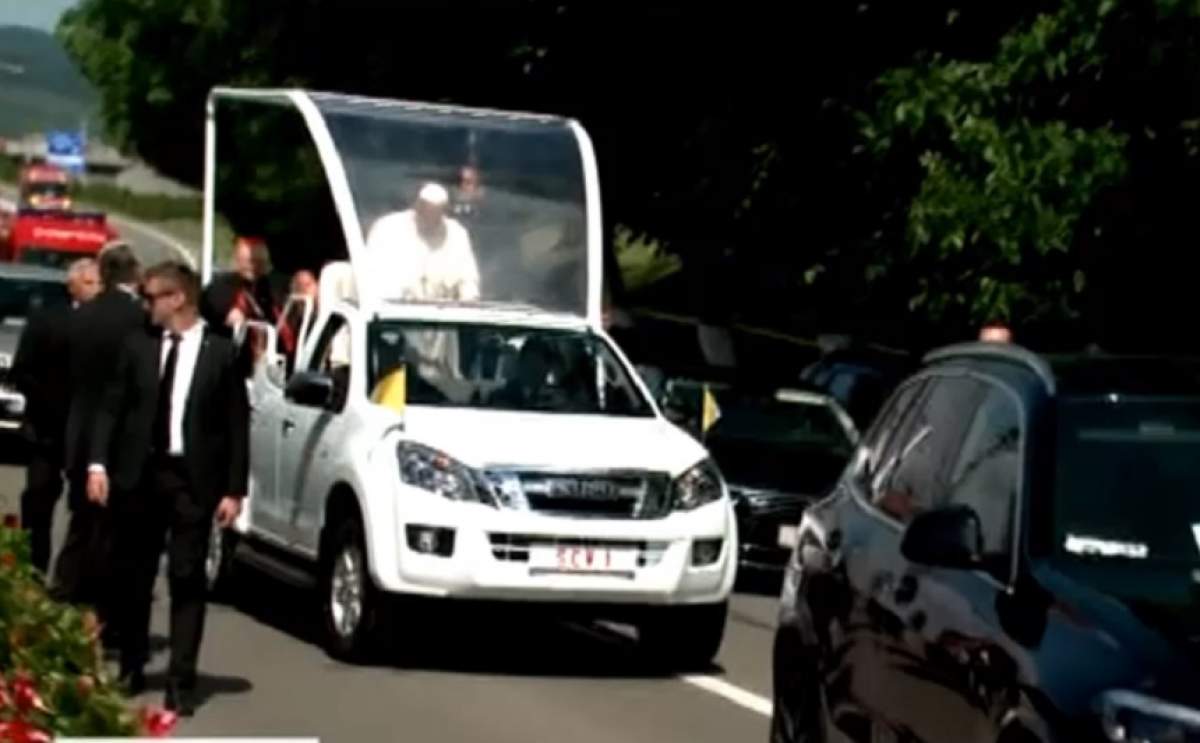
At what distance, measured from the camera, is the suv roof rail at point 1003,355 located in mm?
9320

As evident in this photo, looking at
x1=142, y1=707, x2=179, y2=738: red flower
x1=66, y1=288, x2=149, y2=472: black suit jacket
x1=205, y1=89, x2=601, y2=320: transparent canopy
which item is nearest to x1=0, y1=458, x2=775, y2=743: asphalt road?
x1=66, y1=288, x2=149, y2=472: black suit jacket

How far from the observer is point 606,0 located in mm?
37250

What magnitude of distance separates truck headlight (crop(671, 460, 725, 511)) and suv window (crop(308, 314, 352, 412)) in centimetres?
189

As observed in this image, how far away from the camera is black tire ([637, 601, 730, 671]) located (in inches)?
672

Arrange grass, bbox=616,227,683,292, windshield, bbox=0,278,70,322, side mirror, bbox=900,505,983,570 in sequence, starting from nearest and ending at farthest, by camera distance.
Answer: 1. side mirror, bbox=900,505,983,570
2. windshield, bbox=0,278,70,322
3. grass, bbox=616,227,683,292

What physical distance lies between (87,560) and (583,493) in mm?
2337

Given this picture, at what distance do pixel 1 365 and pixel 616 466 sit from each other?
17.9 meters

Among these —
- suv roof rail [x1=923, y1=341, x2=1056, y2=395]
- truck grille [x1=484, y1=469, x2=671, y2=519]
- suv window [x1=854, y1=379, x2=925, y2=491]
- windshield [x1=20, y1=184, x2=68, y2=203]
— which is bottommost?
windshield [x1=20, y1=184, x2=68, y2=203]

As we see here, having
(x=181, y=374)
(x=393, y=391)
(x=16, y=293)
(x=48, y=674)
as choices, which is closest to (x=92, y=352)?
(x=393, y=391)

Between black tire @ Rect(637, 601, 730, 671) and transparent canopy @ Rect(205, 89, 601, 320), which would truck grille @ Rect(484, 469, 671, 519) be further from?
transparent canopy @ Rect(205, 89, 601, 320)

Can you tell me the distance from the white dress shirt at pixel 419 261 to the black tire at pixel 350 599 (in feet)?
6.99

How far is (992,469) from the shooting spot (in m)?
9.19

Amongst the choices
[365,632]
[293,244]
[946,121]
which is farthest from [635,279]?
[365,632]

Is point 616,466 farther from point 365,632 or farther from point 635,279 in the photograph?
point 635,279
